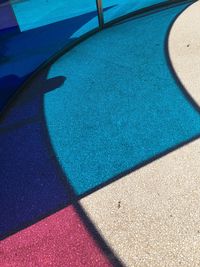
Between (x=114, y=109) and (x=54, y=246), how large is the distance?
7.41 feet

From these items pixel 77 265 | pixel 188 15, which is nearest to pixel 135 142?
pixel 77 265

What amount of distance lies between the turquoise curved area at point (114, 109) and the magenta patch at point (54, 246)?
17.4 inches

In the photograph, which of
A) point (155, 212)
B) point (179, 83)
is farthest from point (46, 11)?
point (155, 212)

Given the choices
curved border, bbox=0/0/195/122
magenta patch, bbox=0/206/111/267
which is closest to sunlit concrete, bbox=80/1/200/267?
magenta patch, bbox=0/206/111/267

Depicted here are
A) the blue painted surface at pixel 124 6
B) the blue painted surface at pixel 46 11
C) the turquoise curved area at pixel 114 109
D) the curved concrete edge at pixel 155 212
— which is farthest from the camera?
the blue painted surface at pixel 46 11

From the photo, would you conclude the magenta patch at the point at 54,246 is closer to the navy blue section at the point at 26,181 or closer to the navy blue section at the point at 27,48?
the navy blue section at the point at 26,181

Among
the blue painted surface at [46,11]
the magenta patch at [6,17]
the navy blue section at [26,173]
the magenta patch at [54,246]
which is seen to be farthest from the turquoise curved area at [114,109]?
the magenta patch at [6,17]

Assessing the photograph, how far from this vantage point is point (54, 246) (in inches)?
124

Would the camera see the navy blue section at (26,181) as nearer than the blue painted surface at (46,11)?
Yes

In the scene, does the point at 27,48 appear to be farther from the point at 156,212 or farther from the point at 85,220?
the point at 156,212

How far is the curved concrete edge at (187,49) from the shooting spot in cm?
505

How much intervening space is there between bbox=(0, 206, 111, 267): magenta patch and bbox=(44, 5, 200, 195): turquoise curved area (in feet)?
1.45

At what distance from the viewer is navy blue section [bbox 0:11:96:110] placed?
19.6ft

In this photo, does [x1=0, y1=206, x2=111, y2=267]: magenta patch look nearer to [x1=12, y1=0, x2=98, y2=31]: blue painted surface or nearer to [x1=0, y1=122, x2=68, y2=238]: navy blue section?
[x1=0, y1=122, x2=68, y2=238]: navy blue section
